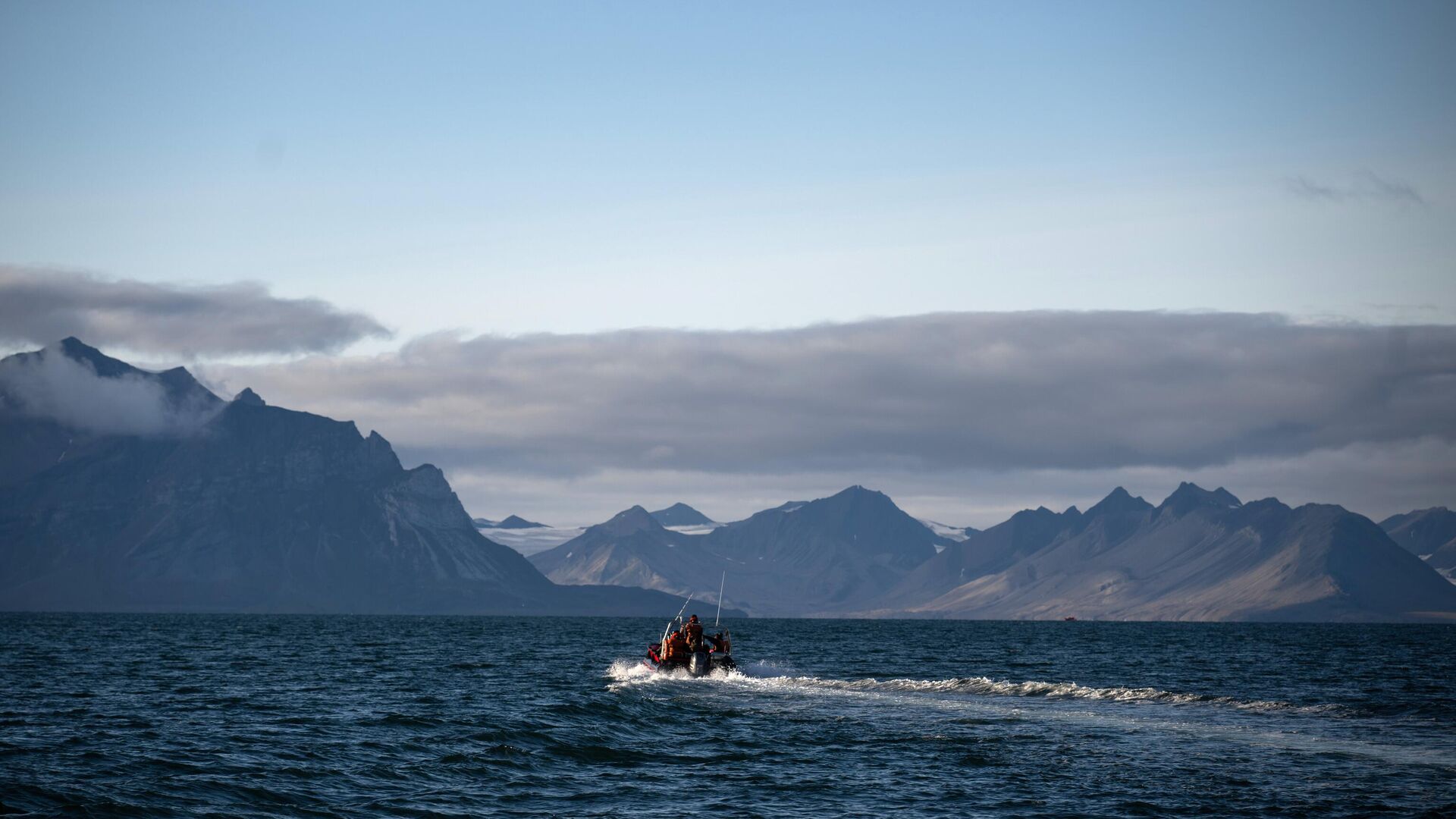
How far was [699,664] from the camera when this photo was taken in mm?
88188

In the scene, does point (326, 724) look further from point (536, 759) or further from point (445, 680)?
point (445, 680)

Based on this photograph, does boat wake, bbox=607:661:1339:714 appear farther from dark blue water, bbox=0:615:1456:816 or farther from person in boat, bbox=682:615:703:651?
person in boat, bbox=682:615:703:651

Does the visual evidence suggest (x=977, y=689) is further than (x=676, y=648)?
No

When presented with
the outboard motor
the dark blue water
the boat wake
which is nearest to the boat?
the outboard motor

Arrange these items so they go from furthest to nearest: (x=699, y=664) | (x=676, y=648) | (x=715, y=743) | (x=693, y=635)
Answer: (x=693, y=635) < (x=676, y=648) < (x=699, y=664) < (x=715, y=743)

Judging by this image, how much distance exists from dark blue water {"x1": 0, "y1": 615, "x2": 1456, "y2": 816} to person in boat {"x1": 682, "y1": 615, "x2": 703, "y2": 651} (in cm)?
332

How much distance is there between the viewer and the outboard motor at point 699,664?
289ft

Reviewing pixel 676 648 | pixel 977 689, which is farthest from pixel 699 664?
pixel 977 689

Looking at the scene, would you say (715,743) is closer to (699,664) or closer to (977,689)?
(977,689)

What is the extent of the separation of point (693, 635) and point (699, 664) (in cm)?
211

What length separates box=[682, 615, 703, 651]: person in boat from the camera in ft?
291

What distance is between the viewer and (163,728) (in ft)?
178

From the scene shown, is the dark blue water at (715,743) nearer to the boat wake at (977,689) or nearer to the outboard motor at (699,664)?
the boat wake at (977,689)

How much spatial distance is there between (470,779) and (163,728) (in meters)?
17.7
